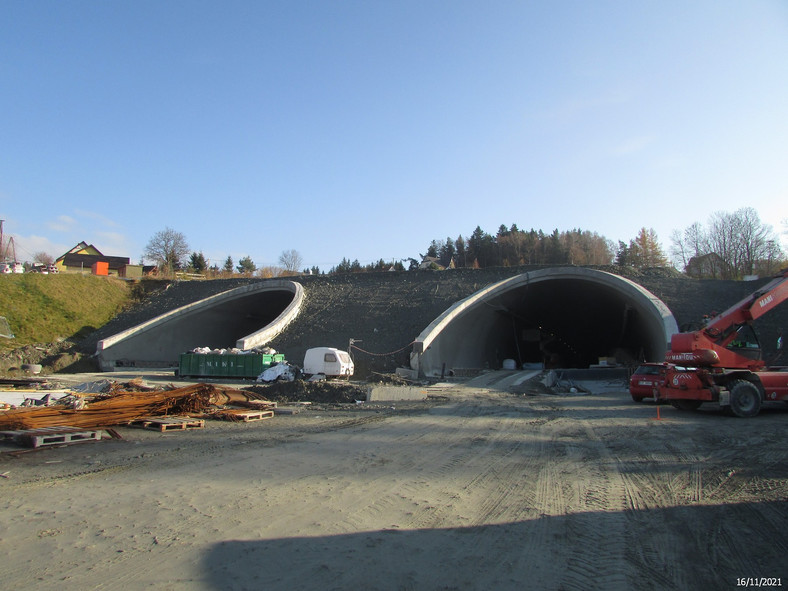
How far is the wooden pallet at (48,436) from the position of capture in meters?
8.51

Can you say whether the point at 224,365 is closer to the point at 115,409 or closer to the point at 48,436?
the point at 115,409

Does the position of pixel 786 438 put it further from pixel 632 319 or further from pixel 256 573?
pixel 632 319

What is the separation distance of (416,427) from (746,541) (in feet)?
23.3

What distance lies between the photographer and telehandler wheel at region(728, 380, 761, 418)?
44.0ft

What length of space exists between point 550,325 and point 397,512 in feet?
131

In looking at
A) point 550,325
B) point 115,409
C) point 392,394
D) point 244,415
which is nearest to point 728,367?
point 392,394

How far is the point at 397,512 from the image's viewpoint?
541 cm

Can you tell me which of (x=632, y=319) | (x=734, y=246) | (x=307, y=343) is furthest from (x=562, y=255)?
(x=307, y=343)

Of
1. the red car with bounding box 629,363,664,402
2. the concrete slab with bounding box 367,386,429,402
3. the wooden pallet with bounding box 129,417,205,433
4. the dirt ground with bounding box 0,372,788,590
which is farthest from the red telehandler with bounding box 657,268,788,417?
the wooden pallet with bounding box 129,417,205,433

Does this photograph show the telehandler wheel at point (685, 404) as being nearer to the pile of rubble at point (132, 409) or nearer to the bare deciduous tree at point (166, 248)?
the pile of rubble at point (132, 409)

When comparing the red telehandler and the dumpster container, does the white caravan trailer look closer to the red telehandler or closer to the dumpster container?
the dumpster container

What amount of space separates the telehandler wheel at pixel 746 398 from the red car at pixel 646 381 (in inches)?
105

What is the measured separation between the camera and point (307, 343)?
29031 millimetres
